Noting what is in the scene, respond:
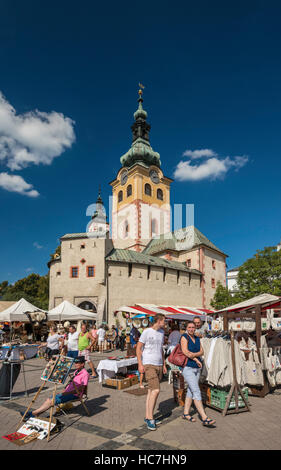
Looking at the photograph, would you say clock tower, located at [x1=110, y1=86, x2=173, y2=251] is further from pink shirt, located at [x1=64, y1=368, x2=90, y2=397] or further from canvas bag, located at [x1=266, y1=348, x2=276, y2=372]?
pink shirt, located at [x1=64, y1=368, x2=90, y2=397]

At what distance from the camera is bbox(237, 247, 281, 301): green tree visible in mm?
29828

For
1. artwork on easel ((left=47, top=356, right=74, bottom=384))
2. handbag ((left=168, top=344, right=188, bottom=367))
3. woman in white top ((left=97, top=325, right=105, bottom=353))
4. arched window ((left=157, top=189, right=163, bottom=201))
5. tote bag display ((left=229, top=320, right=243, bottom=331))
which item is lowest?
woman in white top ((left=97, top=325, right=105, bottom=353))

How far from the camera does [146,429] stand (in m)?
5.45

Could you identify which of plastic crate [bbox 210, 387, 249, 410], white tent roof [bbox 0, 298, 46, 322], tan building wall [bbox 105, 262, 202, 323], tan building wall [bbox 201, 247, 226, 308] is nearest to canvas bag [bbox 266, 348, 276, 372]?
plastic crate [bbox 210, 387, 249, 410]

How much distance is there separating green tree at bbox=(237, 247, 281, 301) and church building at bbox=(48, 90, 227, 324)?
23.5 feet

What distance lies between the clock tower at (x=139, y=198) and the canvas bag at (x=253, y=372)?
4131cm

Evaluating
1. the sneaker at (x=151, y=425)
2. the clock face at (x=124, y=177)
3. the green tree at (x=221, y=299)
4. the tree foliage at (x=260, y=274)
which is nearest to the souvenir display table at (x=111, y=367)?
the sneaker at (x=151, y=425)

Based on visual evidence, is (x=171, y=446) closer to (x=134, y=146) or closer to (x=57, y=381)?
(x=57, y=381)

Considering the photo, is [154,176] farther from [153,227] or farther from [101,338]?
[101,338]

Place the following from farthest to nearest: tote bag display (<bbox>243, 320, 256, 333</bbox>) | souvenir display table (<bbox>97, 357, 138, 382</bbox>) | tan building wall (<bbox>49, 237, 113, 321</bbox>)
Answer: tan building wall (<bbox>49, 237, 113, 321</bbox>) → souvenir display table (<bbox>97, 357, 138, 382</bbox>) → tote bag display (<bbox>243, 320, 256, 333</bbox>)

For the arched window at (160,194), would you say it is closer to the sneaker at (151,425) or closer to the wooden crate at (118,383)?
the wooden crate at (118,383)

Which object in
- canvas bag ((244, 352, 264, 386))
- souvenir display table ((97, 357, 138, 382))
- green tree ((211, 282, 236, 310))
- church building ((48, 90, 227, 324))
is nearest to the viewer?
canvas bag ((244, 352, 264, 386))

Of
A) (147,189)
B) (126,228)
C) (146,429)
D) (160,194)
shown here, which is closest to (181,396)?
(146,429)
